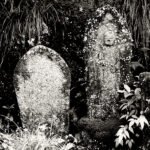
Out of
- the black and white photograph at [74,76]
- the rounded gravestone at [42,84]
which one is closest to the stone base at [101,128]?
the black and white photograph at [74,76]

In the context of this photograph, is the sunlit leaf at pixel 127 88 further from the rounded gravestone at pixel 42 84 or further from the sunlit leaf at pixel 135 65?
the rounded gravestone at pixel 42 84

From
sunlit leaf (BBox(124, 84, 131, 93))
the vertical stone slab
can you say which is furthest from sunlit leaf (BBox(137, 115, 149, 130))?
the vertical stone slab

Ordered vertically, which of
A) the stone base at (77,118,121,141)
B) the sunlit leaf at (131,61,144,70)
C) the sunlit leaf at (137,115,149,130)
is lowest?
the stone base at (77,118,121,141)

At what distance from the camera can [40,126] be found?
4.02 metres

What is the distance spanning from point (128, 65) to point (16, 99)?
1395 mm

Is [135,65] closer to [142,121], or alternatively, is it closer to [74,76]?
[74,76]

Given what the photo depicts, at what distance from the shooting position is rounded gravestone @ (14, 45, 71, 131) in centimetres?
408

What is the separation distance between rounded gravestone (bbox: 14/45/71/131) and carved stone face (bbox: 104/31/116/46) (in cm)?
50

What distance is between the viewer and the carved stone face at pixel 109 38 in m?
3.90

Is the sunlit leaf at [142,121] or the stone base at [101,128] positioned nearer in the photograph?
the sunlit leaf at [142,121]

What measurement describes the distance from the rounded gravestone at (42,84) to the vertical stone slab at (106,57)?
29 centimetres

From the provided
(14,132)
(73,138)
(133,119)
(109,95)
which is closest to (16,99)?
(14,132)

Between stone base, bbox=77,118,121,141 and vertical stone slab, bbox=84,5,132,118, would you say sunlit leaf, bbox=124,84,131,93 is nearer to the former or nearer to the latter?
vertical stone slab, bbox=84,5,132,118

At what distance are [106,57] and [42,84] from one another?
2.40ft
